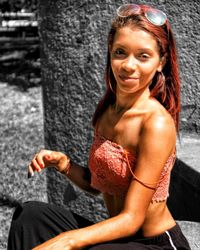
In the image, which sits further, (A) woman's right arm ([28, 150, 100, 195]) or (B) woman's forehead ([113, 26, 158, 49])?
(A) woman's right arm ([28, 150, 100, 195])

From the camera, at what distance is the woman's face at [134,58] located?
2.14 meters

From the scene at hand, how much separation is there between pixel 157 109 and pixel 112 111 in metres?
0.27

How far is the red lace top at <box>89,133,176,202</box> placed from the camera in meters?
2.20

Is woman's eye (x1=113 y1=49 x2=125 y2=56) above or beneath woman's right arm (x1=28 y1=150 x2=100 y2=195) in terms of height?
above

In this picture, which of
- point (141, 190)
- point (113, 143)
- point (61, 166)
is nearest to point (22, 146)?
point (61, 166)

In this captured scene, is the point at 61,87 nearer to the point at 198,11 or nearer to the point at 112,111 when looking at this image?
the point at 198,11

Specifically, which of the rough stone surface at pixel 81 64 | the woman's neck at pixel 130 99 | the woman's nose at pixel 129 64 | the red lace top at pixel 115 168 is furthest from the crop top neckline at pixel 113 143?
the rough stone surface at pixel 81 64

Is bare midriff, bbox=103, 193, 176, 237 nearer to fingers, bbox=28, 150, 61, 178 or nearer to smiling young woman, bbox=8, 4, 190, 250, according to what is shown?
smiling young woman, bbox=8, 4, 190, 250

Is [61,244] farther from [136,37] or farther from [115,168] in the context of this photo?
[136,37]

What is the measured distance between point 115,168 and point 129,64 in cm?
39

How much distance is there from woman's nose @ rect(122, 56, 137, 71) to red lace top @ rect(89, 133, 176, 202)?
0.30 meters

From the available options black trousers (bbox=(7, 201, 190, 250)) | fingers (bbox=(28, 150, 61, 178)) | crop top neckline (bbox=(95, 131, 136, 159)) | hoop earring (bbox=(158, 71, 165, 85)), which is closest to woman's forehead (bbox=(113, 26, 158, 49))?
hoop earring (bbox=(158, 71, 165, 85))

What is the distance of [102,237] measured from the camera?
6.61 feet

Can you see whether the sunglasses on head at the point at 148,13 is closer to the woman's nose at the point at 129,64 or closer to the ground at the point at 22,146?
the woman's nose at the point at 129,64
